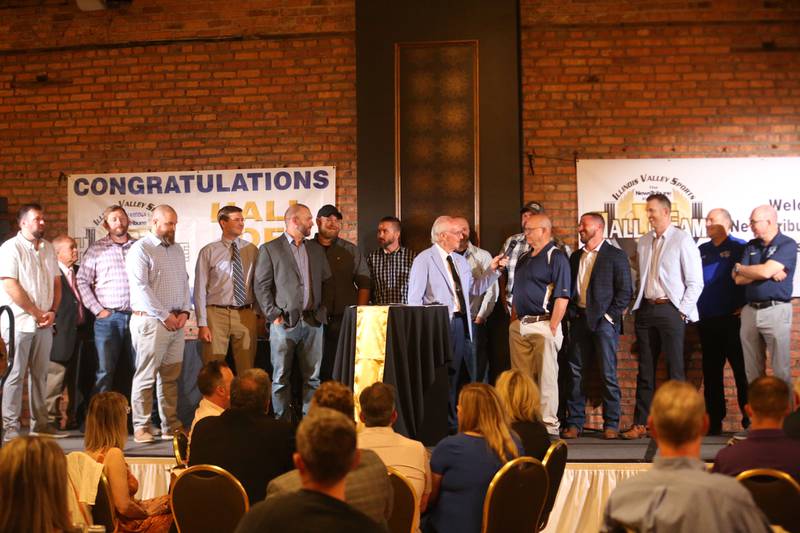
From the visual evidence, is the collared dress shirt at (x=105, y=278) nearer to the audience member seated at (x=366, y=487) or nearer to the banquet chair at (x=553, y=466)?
the banquet chair at (x=553, y=466)

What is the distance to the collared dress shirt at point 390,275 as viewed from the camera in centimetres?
782

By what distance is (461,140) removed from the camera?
852 centimetres

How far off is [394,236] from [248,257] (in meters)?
1.31

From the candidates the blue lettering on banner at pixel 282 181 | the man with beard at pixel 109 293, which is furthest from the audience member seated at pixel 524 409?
the blue lettering on banner at pixel 282 181

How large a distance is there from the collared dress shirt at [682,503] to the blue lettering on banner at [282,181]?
661cm

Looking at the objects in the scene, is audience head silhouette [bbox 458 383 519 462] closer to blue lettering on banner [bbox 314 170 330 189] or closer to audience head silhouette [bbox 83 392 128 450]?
audience head silhouette [bbox 83 392 128 450]

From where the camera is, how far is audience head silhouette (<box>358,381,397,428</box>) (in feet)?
11.8

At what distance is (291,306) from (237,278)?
67cm

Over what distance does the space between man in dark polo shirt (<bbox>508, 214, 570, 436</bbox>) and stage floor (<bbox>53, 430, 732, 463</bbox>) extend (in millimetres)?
371

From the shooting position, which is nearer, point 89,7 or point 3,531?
point 3,531

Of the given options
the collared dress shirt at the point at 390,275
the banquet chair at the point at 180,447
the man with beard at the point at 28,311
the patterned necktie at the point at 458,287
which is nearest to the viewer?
the banquet chair at the point at 180,447

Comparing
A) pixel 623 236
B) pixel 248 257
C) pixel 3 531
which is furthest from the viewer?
pixel 623 236

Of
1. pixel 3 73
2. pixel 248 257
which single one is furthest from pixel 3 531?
pixel 3 73

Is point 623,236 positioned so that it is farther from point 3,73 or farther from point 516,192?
point 3,73
